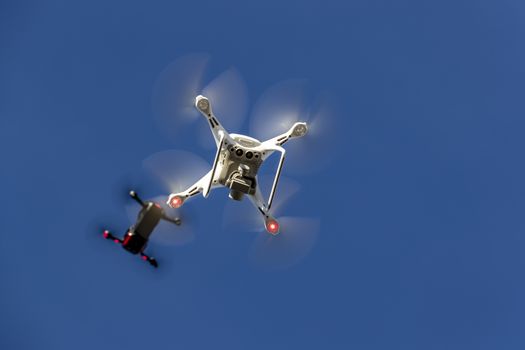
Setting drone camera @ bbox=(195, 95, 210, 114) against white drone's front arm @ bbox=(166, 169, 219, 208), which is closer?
drone camera @ bbox=(195, 95, 210, 114)

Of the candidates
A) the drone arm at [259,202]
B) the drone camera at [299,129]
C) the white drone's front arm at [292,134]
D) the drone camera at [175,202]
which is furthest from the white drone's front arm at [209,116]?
the drone camera at [299,129]

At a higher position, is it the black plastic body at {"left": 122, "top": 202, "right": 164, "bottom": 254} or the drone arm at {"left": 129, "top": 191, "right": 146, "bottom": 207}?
the drone arm at {"left": 129, "top": 191, "right": 146, "bottom": 207}

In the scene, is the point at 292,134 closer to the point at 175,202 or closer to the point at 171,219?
the point at 175,202

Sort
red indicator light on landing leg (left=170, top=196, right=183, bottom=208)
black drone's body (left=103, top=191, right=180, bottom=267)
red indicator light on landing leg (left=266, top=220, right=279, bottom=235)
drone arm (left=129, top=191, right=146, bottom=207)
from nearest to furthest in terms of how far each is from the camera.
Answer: drone arm (left=129, top=191, right=146, bottom=207), black drone's body (left=103, top=191, right=180, bottom=267), red indicator light on landing leg (left=170, top=196, right=183, bottom=208), red indicator light on landing leg (left=266, top=220, right=279, bottom=235)

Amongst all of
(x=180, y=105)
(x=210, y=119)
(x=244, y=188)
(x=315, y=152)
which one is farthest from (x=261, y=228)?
(x=180, y=105)

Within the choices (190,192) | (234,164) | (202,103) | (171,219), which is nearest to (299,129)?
(234,164)

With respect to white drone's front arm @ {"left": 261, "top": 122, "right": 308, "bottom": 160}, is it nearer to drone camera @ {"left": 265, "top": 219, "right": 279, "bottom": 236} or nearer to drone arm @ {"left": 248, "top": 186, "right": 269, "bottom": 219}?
drone arm @ {"left": 248, "top": 186, "right": 269, "bottom": 219}

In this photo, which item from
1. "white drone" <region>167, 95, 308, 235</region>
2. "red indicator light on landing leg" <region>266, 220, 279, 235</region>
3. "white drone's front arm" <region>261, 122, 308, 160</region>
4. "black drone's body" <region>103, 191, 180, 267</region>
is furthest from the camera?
"red indicator light on landing leg" <region>266, 220, 279, 235</region>

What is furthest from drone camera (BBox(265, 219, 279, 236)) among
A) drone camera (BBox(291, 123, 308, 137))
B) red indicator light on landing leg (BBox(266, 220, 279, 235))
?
drone camera (BBox(291, 123, 308, 137))

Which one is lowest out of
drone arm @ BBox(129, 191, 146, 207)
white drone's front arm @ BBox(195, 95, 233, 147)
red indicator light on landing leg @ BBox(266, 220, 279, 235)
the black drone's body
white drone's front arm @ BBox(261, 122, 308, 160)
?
the black drone's body
